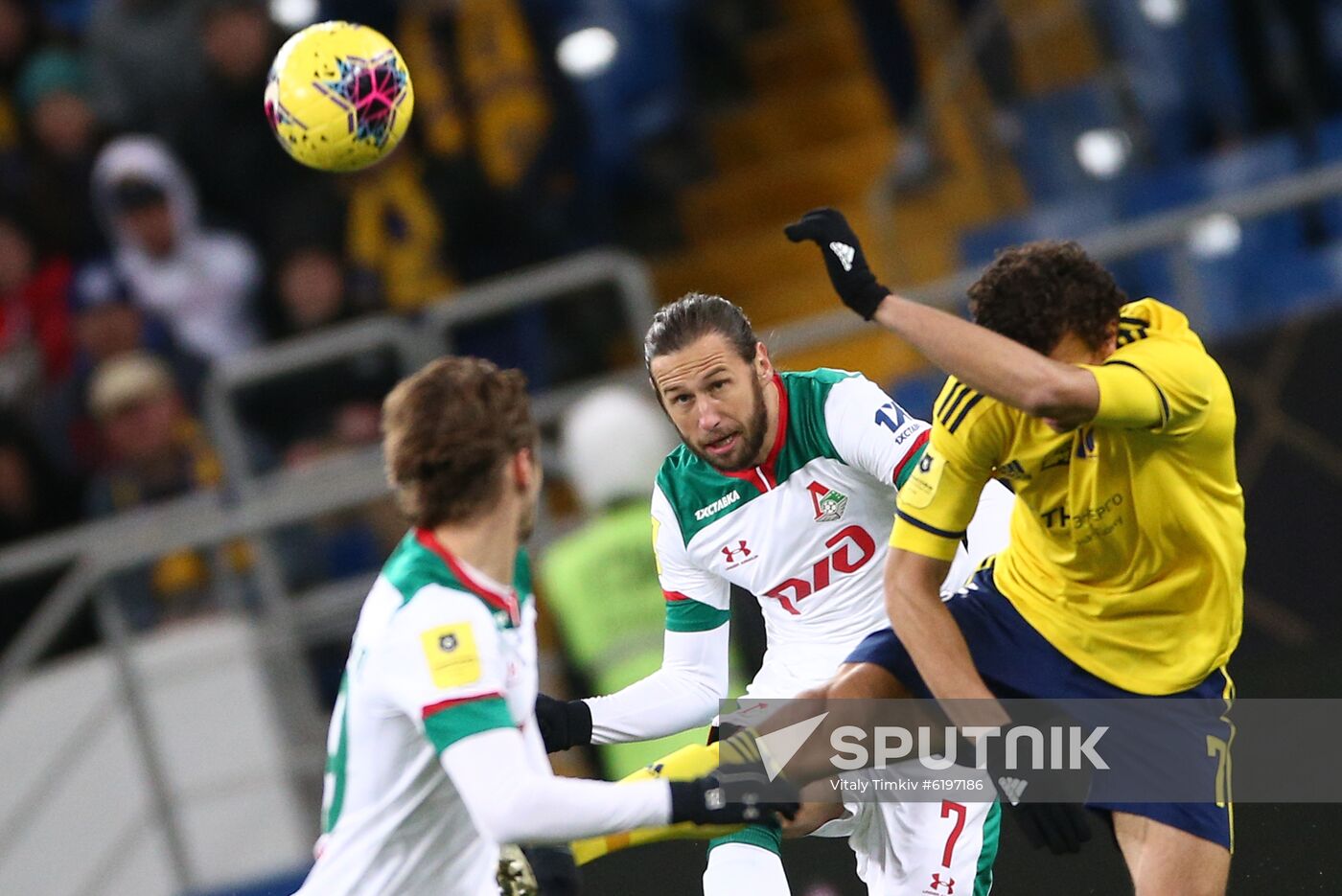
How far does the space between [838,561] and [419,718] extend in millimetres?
1756

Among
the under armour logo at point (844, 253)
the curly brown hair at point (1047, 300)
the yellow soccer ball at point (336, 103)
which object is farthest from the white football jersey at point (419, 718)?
the yellow soccer ball at point (336, 103)

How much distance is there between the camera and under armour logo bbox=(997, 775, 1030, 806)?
4.25 m

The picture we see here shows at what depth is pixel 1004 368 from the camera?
3.80 m

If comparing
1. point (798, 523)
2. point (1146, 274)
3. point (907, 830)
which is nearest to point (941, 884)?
point (907, 830)

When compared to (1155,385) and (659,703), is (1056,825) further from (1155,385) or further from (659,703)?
(659,703)

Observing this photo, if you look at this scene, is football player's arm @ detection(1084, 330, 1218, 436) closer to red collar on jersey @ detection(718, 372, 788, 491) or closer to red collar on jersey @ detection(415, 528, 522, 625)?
red collar on jersey @ detection(718, 372, 788, 491)

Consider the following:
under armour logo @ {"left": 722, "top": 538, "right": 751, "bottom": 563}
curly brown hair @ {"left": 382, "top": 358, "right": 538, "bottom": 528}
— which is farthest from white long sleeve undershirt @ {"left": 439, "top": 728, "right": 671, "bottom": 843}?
under armour logo @ {"left": 722, "top": 538, "right": 751, "bottom": 563}

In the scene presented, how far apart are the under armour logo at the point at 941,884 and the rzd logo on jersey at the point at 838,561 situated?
80 cm

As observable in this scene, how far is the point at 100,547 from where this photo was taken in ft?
23.6

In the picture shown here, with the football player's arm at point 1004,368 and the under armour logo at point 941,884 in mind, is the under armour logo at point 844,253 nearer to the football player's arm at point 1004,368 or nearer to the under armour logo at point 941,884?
the football player's arm at point 1004,368

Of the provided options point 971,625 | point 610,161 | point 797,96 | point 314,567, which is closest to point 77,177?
point 610,161

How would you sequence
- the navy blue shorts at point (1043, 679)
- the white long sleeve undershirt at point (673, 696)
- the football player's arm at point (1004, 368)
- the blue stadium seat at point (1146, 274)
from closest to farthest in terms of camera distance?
the football player's arm at point (1004, 368) < the navy blue shorts at point (1043, 679) < the white long sleeve undershirt at point (673, 696) < the blue stadium seat at point (1146, 274)

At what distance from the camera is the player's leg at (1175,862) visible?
13.2ft

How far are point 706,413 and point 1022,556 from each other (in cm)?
86
